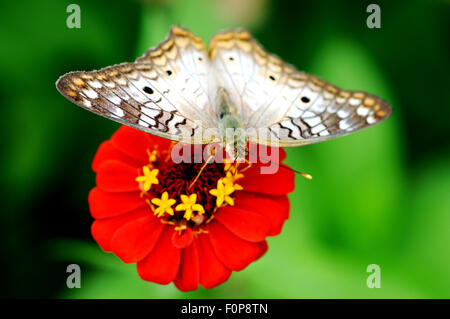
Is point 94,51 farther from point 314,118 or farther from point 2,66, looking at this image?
point 314,118

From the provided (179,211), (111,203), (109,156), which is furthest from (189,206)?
(109,156)

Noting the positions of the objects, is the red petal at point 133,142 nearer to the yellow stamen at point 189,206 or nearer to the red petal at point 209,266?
the yellow stamen at point 189,206

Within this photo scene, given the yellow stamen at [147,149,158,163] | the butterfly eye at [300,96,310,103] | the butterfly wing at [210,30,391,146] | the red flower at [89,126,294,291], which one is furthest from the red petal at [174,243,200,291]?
the butterfly eye at [300,96,310,103]

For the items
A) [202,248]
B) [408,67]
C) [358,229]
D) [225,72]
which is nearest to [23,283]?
[202,248]

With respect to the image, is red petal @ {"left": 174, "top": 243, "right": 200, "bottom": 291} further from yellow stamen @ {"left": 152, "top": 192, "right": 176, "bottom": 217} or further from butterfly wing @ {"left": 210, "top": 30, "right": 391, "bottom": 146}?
butterfly wing @ {"left": 210, "top": 30, "right": 391, "bottom": 146}

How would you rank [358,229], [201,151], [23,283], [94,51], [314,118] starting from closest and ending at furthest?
[314,118] → [201,151] → [358,229] → [23,283] → [94,51]

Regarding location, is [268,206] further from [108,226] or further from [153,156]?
[108,226]
